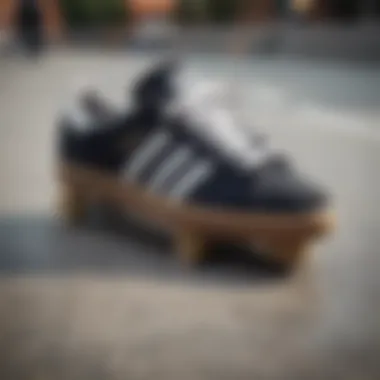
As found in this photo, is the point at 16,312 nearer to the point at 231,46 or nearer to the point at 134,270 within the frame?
the point at 134,270

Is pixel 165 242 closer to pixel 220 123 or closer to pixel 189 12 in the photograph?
pixel 220 123

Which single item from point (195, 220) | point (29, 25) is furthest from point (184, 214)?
point (29, 25)

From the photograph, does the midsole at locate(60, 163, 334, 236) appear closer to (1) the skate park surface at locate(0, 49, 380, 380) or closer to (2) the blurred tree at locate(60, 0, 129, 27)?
(1) the skate park surface at locate(0, 49, 380, 380)

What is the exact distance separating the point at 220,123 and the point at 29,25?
0.71 feet

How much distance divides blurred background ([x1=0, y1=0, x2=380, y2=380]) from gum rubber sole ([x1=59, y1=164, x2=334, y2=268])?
15mm

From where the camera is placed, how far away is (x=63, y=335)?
0.86 metres

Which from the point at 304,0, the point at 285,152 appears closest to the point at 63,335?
the point at 285,152

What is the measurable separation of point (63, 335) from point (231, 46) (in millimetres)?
342

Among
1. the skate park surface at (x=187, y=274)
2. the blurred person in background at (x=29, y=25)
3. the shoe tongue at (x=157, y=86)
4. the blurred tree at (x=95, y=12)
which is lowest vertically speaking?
the skate park surface at (x=187, y=274)

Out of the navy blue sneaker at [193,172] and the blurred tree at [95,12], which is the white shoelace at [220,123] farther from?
the blurred tree at [95,12]

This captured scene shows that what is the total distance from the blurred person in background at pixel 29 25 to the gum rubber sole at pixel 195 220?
128mm

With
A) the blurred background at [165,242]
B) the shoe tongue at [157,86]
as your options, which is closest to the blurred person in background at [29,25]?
the blurred background at [165,242]

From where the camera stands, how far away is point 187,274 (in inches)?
34.8

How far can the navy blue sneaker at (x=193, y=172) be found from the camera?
87 cm
